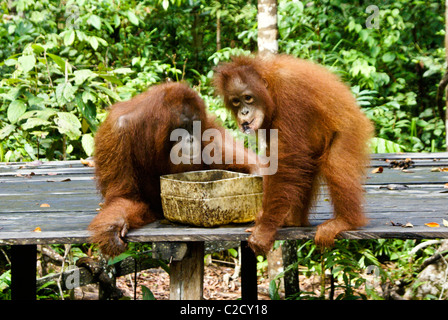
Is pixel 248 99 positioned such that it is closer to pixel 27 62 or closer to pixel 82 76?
pixel 82 76

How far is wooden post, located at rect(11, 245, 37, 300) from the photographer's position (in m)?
2.91

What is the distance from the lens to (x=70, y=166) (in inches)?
178

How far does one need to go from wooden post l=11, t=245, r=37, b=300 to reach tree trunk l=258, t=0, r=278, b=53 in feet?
8.28

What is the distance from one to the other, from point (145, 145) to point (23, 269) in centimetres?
101

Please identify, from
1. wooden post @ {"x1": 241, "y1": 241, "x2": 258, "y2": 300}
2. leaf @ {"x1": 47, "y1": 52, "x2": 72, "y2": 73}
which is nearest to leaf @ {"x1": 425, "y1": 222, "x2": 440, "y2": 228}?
wooden post @ {"x1": 241, "y1": 241, "x2": 258, "y2": 300}

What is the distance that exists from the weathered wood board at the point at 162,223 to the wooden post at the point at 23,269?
0.25 meters

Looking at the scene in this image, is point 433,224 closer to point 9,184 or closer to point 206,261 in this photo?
point 9,184

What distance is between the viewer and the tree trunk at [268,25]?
448 cm

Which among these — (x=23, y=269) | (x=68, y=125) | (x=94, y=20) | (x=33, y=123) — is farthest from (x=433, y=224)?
(x=94, y=20)

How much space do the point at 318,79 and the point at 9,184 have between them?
234 cm

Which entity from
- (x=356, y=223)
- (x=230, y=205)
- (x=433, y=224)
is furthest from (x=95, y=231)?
(x=433, y=224)

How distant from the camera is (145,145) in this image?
2682mm

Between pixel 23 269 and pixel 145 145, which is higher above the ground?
pixel 145 145

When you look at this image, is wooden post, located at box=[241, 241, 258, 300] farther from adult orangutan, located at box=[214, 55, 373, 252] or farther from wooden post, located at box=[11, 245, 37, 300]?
wooden post, located at box=[11, 245, 37, 300]
